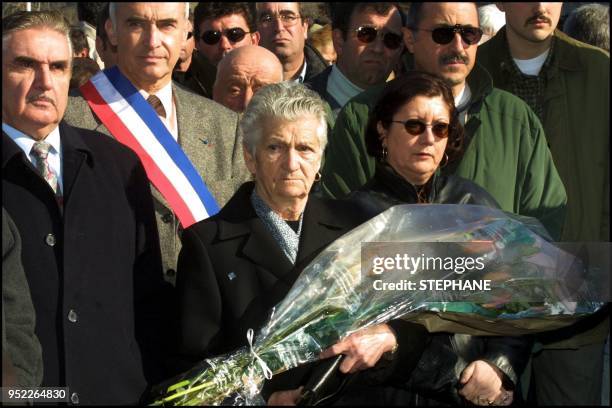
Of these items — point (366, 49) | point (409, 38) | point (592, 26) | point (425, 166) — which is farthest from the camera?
point (592, 26)

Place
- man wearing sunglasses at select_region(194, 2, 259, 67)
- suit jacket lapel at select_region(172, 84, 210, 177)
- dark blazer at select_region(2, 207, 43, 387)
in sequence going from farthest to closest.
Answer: man wearing sunglasses at select_region(194, 2, 259, 67), suit jacket lapel at select_region(172, 84, 210, 177), dark blazer at select_region(2, 207, 43, 387)

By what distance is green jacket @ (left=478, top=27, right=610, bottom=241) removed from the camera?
5.62m

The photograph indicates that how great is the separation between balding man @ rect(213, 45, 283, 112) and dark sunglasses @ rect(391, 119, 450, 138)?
1.31 metres

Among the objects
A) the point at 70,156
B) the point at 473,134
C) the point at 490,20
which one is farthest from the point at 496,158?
the point at 490,20

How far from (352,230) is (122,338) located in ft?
2.83

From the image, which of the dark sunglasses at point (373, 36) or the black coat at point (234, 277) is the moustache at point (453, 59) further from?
the black coat at point (234, 277)

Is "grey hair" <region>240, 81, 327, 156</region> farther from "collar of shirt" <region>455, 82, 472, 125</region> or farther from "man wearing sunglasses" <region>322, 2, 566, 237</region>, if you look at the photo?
"collar of shirt" <region>455, 82, 472, 125</region>

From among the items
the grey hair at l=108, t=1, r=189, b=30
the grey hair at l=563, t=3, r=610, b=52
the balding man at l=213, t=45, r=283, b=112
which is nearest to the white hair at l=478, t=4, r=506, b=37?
the grey hair at l=563, t=3, r=610, b=52

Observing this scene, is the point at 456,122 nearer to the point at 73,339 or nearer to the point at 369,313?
the point at 369,313

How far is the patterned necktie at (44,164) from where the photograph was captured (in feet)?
12.7

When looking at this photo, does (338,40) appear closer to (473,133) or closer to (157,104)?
(473,133)

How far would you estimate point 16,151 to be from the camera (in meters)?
3.78

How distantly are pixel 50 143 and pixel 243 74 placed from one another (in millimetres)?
1840

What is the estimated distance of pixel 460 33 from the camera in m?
5.23
